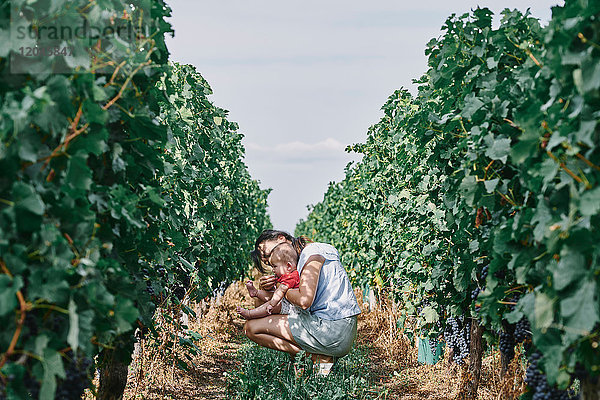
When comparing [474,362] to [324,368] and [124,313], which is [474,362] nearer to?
[324,368]

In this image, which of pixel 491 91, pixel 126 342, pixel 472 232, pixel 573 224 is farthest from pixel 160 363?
pixel 573 224

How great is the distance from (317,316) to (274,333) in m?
0.42

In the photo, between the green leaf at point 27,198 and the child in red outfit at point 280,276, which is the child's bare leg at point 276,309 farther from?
the green leaf at point 27,198

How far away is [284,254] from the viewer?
5051 millimetres

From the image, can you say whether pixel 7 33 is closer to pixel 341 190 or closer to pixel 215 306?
pixel 215 306

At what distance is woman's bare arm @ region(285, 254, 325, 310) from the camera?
4.64 metres

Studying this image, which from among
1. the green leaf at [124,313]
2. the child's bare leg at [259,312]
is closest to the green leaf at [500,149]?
the green leaf at [124,313]

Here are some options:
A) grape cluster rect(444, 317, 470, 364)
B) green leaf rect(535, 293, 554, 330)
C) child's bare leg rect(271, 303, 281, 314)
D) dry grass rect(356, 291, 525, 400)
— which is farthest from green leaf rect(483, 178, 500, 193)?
child's bare leg rect(271, 303, 281, 314)

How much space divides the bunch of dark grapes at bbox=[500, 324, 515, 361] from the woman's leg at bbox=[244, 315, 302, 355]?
180cm

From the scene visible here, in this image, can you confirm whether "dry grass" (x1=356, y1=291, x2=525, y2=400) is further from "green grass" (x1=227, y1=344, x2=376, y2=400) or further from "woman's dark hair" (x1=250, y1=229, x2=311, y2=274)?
"woman's dark hair" (x1=250, y1=229, x2=311, y2=274)

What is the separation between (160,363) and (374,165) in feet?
13.6

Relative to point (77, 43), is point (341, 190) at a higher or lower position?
higher

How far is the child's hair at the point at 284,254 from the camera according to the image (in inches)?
199

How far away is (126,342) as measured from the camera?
2.93 m
